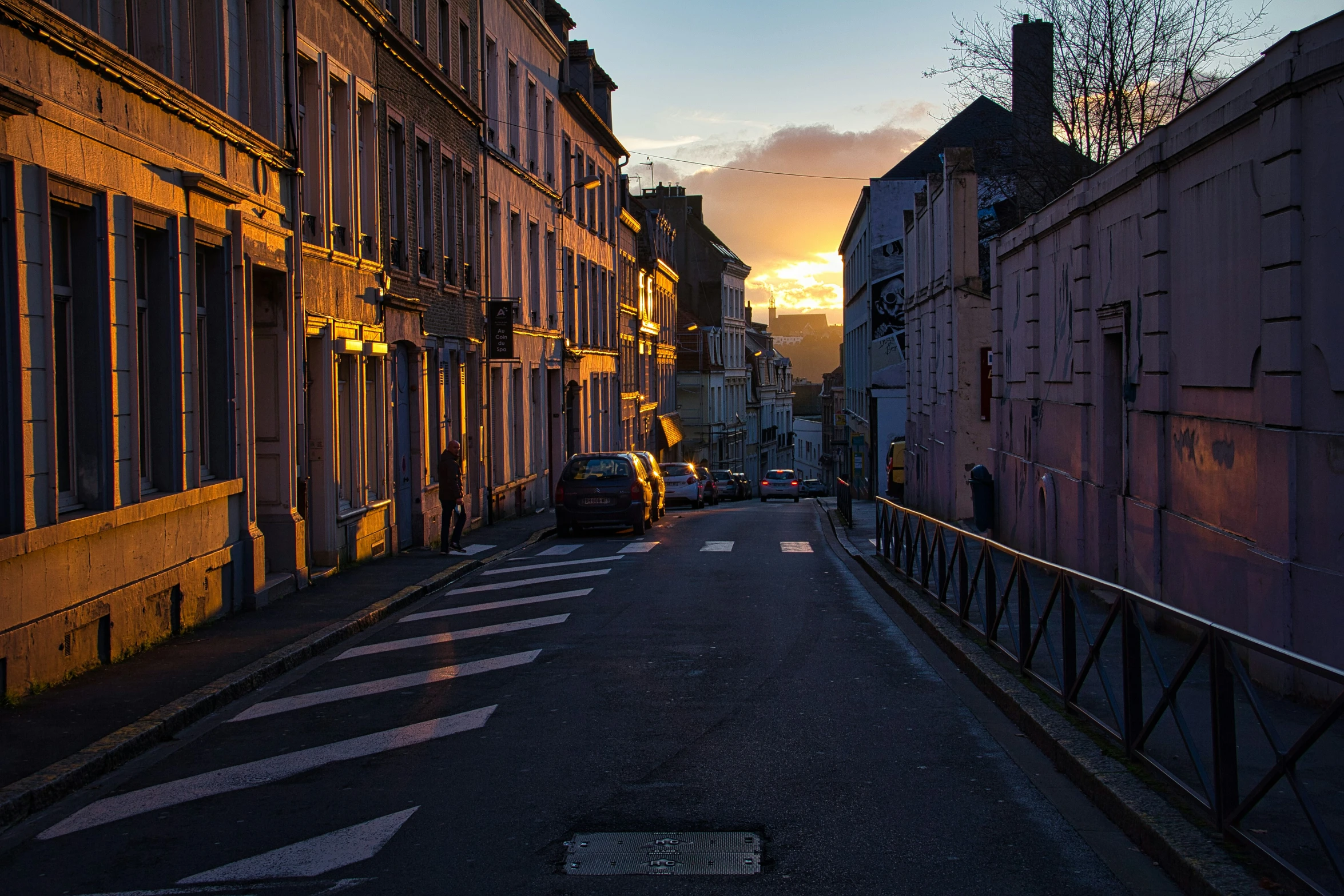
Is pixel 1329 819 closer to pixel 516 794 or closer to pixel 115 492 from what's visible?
pixel 516 794

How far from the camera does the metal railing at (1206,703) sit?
442cm

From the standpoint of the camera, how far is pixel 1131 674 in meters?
6.38

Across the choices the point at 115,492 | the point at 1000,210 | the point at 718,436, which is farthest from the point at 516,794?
the point at 718,436

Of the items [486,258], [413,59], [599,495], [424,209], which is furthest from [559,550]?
[413,59]

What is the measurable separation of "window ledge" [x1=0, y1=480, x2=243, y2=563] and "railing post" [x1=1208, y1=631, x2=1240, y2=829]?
7.08m

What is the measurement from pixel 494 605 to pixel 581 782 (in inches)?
301

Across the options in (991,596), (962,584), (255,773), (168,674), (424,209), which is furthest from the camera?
(424,209)

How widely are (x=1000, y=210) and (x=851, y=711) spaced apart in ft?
102

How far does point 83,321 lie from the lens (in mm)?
9797

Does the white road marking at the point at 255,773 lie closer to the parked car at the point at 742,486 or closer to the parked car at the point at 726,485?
the parked car at the point at 726,485

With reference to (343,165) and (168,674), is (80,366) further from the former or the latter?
(343,165)

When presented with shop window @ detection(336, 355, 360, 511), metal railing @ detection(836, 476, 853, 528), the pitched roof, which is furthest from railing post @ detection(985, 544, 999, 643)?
the pitched roof

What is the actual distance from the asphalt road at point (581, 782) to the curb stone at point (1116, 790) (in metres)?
0.11

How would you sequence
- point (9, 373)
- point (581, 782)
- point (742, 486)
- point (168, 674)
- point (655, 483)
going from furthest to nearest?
point (742, 486)
point (655, 483)
point (168, 674)
point (9, 373)
point (581, 782)
